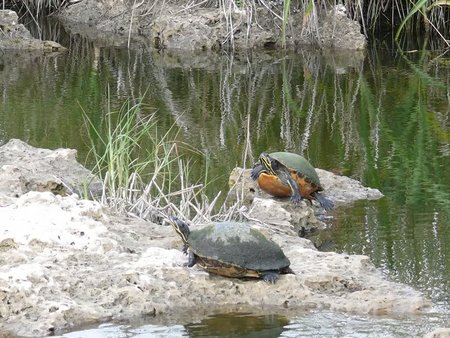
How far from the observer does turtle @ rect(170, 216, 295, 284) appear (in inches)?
153

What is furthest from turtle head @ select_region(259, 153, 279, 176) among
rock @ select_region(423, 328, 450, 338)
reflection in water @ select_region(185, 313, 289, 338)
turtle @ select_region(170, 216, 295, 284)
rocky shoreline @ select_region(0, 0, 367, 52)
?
rocky shoreline @ select_region(0, 0, 367, 52)

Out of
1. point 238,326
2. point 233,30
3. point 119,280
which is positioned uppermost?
point 233,30

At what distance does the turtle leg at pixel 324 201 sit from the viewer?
5.51 m

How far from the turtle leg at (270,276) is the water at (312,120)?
203mm

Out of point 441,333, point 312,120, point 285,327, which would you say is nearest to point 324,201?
point 285,327

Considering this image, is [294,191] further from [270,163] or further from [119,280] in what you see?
[119,280]

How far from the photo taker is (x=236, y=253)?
3.87 metres

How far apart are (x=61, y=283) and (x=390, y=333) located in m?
1.42

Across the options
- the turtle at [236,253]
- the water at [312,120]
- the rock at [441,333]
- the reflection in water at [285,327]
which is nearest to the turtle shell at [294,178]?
the water at [312,120]

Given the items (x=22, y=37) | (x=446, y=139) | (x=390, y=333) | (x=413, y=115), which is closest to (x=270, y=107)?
(x=413, y=115)

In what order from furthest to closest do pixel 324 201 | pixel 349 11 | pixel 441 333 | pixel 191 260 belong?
pixel 349 11, pixel 324 201, pixel 191 260, pixel 441 333

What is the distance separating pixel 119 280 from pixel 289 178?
5.89 ft

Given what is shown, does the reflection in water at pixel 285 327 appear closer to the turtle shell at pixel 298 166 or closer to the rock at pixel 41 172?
the rock at pixel 41 172

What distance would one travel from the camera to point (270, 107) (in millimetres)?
8898
